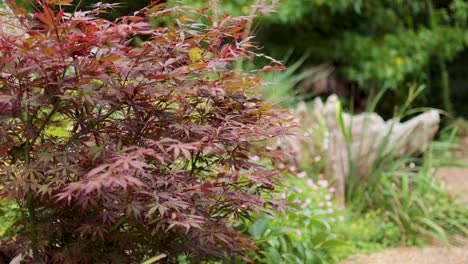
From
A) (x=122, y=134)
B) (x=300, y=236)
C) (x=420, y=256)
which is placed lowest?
(x=420, y=256)

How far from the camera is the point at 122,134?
2953 mm

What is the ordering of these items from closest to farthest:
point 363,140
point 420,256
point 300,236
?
point 300,236 < point 420,256 < point 363,140

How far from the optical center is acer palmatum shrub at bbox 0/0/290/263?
2.62 meters

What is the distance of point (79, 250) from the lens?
283 centimetres

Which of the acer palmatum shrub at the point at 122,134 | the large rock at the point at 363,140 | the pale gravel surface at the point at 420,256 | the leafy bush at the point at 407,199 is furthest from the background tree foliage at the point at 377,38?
the acer palmatum shrub at the point at 122,134

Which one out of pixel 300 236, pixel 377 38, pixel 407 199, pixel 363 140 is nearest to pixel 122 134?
pixel 300 236

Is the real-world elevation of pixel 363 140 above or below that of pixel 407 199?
above

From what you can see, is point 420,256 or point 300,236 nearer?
point 300,236

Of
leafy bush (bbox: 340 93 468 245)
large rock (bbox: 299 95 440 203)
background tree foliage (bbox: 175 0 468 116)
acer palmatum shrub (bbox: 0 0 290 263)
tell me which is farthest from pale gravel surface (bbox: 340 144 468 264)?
background tree foliage (bbox: 175 0 468 116)

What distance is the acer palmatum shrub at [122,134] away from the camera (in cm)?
262

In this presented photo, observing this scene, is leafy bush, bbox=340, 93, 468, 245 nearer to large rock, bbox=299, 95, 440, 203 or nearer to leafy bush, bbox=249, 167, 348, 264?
large rock, bbox=299, 95, 440, 203

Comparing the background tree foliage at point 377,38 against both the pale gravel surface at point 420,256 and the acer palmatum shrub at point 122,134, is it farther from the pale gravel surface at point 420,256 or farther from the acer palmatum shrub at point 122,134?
the acer palmatum shrub at point 122,134

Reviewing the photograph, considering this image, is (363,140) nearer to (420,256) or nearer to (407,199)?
(407,199)

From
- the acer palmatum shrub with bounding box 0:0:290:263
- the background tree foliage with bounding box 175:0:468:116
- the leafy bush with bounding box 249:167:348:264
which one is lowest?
the background tree foliage with bounding box 175:0:468:116
